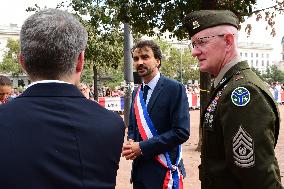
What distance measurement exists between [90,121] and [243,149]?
2.44ft

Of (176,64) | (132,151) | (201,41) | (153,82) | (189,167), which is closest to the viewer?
(201,41)

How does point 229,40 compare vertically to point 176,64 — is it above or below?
below

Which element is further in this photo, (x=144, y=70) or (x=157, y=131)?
(x=144, y=70)

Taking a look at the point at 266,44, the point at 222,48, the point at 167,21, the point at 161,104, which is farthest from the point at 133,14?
the point at 266,44

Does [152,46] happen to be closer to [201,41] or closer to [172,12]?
[201,41]

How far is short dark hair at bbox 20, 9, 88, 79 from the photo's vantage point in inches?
62.4

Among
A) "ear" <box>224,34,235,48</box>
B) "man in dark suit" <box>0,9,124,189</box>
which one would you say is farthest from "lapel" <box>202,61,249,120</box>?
"man in dark suit" <box>0,9,124,189</box>

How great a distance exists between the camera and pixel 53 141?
149 cm

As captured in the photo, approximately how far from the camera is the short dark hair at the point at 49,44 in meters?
1.58

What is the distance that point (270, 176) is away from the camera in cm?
191

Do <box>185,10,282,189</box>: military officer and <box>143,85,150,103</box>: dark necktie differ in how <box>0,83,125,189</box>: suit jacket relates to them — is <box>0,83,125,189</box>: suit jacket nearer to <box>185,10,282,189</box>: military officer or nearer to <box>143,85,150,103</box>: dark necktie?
<box>185,10,282,189</box>: military officer

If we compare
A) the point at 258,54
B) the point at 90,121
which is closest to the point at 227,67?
the point at 90,121

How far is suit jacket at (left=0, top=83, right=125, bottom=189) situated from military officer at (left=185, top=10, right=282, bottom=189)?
63 centimetres

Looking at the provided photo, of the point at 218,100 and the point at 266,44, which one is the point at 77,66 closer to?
the point at 218,100
